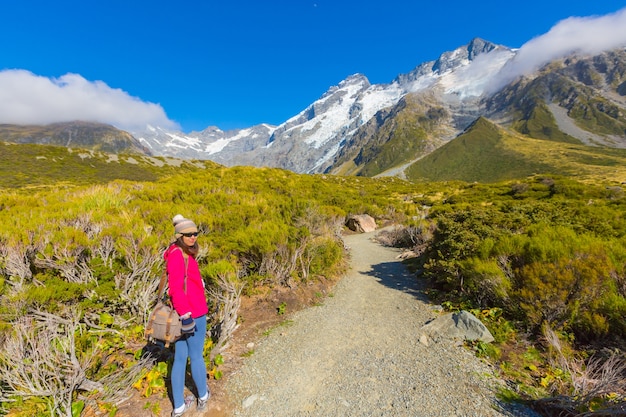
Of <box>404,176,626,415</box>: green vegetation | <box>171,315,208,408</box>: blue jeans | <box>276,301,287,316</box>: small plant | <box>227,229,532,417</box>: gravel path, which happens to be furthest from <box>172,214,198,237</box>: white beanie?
<box>404,176,626,415</box>: green vegetation

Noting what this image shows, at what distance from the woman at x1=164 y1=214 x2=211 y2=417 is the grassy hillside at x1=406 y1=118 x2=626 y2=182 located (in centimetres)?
14116

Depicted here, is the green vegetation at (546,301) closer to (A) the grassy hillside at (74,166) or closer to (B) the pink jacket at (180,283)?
(B) the pink jacket at (180,283)

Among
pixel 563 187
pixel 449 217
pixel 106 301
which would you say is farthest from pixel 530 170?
pixel 106 301

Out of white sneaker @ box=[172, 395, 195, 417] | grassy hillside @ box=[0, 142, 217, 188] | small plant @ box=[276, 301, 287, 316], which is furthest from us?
grassy hillside @ box=[0, 142, 217, 188]

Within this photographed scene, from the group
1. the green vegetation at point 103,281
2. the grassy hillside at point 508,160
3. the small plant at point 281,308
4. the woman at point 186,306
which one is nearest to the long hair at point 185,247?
the woman at point 186,306

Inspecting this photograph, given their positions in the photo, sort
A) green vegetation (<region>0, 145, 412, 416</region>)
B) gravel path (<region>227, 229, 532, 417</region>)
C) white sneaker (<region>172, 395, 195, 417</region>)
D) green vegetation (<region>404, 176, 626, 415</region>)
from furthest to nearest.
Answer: green vegetation (<region>404, 176, 626, 415</region>), gravel path (<region>227, 229, 532, 417</region>), white sneaker (<region>172, 395, 195, 417</region>), green vegetation (<region>0, 145, 412, 416</region>)

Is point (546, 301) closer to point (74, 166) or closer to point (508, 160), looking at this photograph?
point (74, 166)

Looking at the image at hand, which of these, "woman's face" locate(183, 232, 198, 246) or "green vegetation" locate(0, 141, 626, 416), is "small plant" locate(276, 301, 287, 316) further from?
"woman's face" locate(183, 232, 198, 246)

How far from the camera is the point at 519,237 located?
22.4 feet

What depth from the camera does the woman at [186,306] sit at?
335 centimetres

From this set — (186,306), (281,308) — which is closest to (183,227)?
(186,306)

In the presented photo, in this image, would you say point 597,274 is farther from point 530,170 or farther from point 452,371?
point 530,170

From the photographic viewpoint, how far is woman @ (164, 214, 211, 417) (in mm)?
3350

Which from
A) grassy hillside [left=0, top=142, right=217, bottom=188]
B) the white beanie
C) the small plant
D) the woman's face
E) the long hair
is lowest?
the small plant
